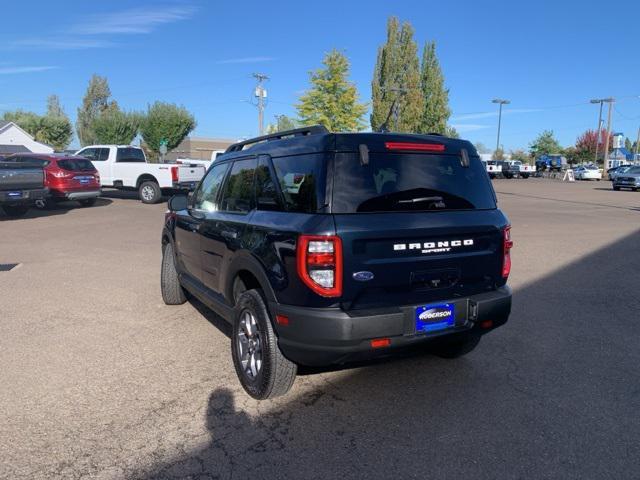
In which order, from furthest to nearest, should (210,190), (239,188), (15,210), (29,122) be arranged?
(29,122), (15,210), (210,190), (239,188)

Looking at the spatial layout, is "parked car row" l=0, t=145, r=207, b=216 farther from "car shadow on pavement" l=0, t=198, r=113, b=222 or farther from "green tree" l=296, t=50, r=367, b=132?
"green tree" l=296, t=50, r=367, b=132

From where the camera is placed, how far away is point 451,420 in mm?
3330

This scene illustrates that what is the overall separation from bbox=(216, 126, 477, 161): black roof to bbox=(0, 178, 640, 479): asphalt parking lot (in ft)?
5.82

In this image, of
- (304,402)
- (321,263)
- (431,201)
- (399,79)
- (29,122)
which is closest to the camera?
(321,263)

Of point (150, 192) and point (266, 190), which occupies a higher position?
point (266, 190)

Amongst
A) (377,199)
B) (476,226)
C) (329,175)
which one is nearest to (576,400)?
(476,226)

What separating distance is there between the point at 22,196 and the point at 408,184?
12.9m

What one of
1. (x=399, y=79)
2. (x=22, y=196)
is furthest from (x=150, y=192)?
(x=399, y=79)

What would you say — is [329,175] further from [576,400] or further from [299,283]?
[576,400]

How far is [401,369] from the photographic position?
4.15m

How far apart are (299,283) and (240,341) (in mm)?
1006

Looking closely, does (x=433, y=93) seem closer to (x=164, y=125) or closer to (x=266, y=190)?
(x=164, y=125)

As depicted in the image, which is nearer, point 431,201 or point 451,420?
point 451,420

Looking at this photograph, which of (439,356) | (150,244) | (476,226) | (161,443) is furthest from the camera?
(150,244)
